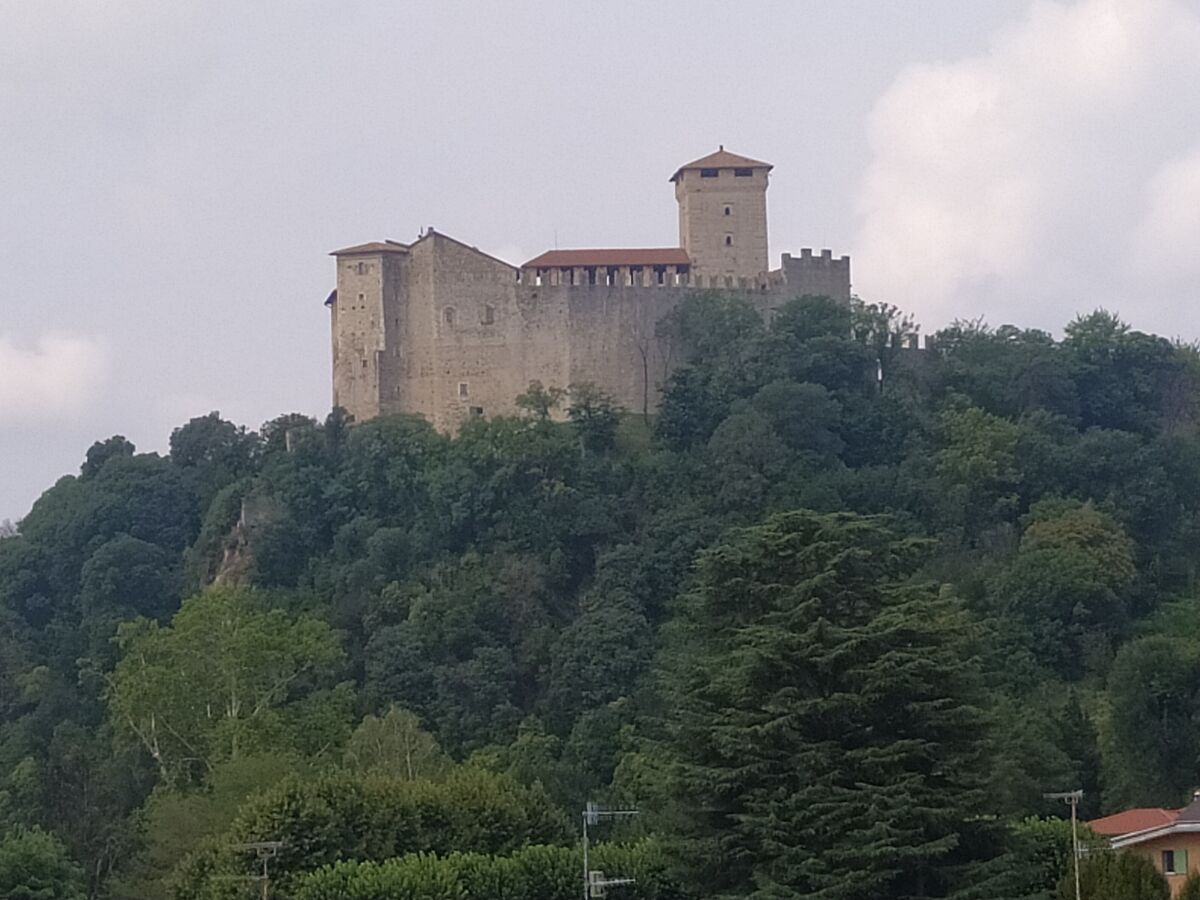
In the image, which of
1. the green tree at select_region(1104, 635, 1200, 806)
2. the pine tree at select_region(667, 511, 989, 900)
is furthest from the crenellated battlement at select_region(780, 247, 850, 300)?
the pine tree at select_region(667, 511, 989, 900)

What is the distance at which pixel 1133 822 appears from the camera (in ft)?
196

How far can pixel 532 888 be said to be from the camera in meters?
54.1

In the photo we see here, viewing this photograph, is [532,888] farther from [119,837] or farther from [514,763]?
[514,763]

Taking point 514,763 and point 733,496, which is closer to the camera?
point 514,763

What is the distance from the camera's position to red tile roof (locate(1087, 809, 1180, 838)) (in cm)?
5797

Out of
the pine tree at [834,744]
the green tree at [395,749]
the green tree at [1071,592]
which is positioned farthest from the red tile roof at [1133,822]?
the green tree at [1071,592]

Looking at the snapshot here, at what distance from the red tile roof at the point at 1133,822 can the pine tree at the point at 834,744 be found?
28.0ft

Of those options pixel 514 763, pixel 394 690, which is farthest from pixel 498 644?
pixel 514 763

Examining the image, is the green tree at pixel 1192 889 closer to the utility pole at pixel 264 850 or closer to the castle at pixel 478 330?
the utility pole at pixel 264 850

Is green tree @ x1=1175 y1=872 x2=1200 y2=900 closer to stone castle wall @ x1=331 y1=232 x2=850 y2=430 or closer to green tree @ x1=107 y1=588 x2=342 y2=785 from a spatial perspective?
green tree @ x1=107 y1=588 x2=342 y2=785

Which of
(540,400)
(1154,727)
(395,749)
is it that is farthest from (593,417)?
(1154,727)

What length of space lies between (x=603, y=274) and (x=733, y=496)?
10.4 m

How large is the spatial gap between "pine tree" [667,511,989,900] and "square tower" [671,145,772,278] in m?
46.4

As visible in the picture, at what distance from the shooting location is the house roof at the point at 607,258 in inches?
3834
